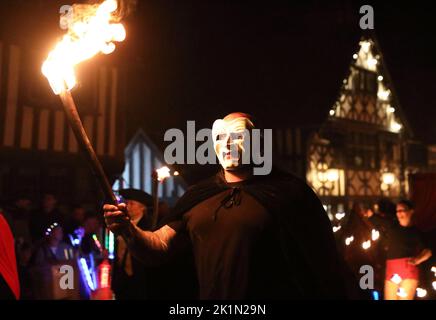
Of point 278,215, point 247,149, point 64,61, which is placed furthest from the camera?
point 247,149

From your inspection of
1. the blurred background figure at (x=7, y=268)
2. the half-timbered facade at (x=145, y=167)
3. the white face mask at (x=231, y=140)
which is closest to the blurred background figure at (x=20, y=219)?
the blurred background figure at (x=7, y=268)

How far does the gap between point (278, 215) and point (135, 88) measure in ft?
46.8

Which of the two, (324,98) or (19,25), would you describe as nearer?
(19,25)

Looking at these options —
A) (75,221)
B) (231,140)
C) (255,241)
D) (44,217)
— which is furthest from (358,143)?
(255,241)

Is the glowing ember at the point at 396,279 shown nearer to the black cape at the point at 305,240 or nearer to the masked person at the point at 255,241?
the black cape at the point at 305,240

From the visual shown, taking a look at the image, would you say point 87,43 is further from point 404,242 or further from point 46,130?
point 46,130

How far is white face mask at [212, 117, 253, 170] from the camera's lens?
3.28m

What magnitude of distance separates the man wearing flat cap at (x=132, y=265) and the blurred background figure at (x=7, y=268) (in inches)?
77.4

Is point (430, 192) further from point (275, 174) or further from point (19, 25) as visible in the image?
point (19, 25)

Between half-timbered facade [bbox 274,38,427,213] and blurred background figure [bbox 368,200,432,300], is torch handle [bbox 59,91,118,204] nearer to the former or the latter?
blurred background figure [bbox 368,200,432,300]

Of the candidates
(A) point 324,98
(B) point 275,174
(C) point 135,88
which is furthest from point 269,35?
(B) point 275,174

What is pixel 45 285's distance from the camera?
7.17 meters

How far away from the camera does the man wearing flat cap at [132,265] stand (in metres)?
5.59

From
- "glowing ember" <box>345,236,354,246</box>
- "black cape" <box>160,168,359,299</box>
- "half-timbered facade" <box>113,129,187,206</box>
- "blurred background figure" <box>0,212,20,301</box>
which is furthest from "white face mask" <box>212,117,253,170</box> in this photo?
"half-timbered facade" <box>113,129,187,206</box>
